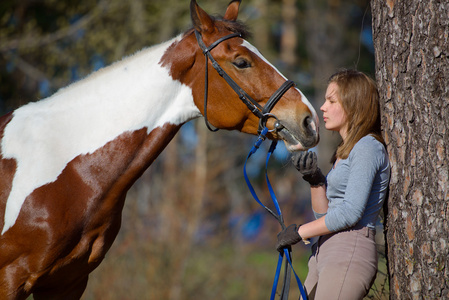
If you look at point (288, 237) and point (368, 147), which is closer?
point (368, 147)

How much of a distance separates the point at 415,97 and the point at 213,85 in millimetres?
1254

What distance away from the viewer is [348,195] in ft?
7.66

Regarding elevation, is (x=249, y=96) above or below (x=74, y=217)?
below

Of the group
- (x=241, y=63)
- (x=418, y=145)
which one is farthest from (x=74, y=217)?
(x=418, y=145)

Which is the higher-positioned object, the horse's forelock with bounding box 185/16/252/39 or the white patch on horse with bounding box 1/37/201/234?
the white patch on horse with bounding box 1/37/201/234

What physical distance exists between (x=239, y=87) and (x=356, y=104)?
775 mm

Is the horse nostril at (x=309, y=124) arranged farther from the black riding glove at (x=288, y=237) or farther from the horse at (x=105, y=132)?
the black riding glove at (x=288, y=237)

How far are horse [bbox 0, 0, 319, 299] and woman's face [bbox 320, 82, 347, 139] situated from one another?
196mm

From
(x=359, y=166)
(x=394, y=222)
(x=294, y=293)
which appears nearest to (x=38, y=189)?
(x=359, y=166)

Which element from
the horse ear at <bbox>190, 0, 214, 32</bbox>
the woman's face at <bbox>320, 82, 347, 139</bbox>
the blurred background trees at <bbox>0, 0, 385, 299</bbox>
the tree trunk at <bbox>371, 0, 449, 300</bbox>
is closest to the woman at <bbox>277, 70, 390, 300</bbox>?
the woman's face at <bbox>320, 82, 347, 139</bbox>

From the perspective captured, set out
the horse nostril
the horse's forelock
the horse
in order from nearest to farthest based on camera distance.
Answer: the horse, the horse nostril, the horse's forelock

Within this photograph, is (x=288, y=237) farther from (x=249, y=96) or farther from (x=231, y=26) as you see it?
(x=231, y=26)

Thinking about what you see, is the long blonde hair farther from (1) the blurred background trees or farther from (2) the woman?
(1) the blurred background trees

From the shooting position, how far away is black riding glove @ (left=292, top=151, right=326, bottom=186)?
269 centimetres
